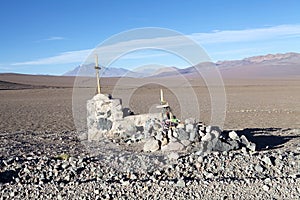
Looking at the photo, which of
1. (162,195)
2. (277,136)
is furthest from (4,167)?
(277,136)

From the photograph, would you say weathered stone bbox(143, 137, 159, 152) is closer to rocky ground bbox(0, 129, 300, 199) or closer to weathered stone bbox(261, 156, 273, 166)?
rocky ground bbox(0, 129, 300, 199)

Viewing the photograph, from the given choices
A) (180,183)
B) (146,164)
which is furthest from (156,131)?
(180,183)

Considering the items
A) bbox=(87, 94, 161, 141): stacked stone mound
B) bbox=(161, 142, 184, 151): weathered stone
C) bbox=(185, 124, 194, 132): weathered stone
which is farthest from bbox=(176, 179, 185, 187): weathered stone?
bbox=(87, 94, 161, 141): stacked stone mound

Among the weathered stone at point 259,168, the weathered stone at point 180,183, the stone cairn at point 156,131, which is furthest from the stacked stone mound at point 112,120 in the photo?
the weathered stone at point 180,183

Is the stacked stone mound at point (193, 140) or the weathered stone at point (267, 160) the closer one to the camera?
the weathered stone at point (267, 160)

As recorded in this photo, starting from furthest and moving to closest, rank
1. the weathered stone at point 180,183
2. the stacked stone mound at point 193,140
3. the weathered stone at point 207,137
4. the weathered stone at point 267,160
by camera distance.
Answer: the weathered stone at point 207,137 < the stacked stone mound at point 193,140 < the weathered stone at point 267,160 < the weathered stone at point 180,183

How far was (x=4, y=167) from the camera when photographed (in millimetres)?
10812

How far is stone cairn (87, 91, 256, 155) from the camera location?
1293 centimetres

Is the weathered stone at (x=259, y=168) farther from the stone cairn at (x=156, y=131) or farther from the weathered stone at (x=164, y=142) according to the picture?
the weathered stone at (x=164, y=142)

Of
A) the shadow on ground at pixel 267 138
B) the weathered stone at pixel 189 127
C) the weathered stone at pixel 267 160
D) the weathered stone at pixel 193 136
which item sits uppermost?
the weathered stone at pixel 189 127

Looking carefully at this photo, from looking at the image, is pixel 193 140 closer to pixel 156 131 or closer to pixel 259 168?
pixel 156 131

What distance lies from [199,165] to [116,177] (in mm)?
1970

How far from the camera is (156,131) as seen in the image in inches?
566

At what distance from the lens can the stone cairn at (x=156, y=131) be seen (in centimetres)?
1293
